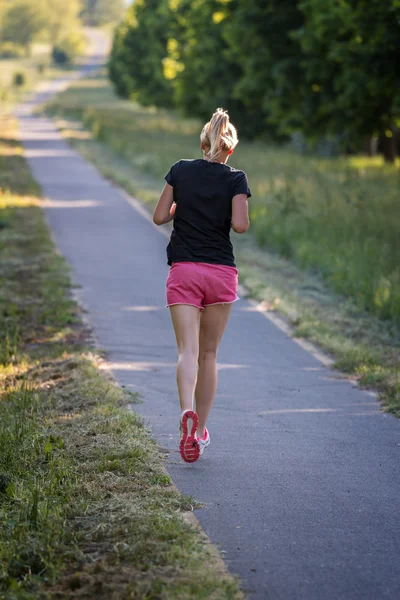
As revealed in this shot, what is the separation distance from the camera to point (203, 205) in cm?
650

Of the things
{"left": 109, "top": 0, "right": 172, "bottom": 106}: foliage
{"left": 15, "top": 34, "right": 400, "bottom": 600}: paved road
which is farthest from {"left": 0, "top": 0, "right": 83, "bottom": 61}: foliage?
{"left": 15, "top": 34, "right": 400, "bottom": 600}: paved road

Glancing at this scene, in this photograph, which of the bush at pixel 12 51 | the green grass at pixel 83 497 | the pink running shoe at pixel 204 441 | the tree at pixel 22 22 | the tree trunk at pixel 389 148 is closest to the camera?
the green grass at pixel 83 497

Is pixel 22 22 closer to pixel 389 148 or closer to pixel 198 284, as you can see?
pixel 389 148

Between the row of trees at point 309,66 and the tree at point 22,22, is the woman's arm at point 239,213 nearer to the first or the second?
the row of trees at point 309,66

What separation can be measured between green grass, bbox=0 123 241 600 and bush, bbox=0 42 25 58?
7028 inches

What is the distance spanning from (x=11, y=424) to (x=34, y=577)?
2448 mm

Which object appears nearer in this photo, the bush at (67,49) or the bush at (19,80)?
the bush at (19,80)

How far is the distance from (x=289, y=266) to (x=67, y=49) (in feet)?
577

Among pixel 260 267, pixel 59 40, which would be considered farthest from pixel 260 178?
pixel 59 40

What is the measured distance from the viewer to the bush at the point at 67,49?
601ft

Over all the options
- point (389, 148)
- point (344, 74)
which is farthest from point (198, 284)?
point (389, 148)

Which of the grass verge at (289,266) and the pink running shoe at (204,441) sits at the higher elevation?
the pink running shoe at (204,441)

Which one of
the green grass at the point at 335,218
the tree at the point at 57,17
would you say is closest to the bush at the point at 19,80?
the tree at the point at 57,17

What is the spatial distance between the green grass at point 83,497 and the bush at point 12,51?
17851 cm
